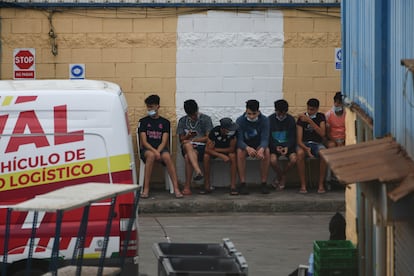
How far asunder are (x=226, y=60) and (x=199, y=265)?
1075cm

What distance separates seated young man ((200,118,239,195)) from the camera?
19.6 meters

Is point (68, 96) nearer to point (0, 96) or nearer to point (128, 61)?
point (0, 96)

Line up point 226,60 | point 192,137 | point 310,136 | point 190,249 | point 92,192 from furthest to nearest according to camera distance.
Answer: point 226,60 → point 310,136 → point 192,137 → point 190,249 → point 92,192

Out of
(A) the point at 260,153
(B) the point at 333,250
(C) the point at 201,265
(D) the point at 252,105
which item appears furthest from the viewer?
(A) the point at 260,153

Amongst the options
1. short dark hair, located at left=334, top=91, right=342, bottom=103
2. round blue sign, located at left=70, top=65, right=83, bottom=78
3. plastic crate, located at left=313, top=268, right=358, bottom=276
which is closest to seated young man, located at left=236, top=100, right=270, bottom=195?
short dark hair, located at left=334, top=91, right=342, bottom=103

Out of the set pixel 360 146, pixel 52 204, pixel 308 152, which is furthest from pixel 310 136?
pixel 52 204

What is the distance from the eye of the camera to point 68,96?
11477 mm

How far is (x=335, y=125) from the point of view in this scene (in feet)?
65.2

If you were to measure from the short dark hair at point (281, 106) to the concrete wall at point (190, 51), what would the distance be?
20.0 inches

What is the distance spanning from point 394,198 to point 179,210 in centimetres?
1173

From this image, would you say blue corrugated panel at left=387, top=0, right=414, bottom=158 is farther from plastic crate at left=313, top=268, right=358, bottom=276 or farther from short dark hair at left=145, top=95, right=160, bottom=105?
short dark hair at left=145, top=95, right=160, bottom=105

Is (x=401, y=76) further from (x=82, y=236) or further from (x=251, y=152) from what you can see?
(x=251, y=152)

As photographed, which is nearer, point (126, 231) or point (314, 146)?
point (126, 231)

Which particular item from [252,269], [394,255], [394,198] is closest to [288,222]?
[252,269]
